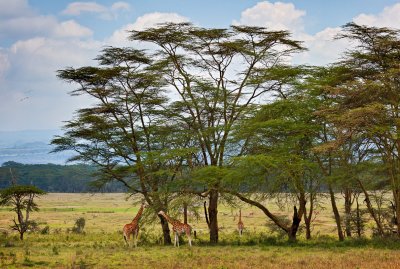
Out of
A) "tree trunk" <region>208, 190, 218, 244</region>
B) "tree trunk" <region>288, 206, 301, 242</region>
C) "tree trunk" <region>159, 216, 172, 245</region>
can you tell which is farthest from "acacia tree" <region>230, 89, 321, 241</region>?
"tree trunk" <region>159, 216, 172, 245</region>

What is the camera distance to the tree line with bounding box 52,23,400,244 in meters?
22.7

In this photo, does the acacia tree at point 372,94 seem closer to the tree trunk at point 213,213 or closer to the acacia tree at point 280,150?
the acacia tree at point 280,150

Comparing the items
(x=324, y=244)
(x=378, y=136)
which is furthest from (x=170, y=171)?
(x=378, y=136)

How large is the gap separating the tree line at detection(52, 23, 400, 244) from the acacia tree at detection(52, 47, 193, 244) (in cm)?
6

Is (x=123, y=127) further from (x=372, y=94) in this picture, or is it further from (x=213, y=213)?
(x=372, y=94)

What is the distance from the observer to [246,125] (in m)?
25.2

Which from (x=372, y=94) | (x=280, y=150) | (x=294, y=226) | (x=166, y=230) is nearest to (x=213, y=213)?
(x=166, y=230)

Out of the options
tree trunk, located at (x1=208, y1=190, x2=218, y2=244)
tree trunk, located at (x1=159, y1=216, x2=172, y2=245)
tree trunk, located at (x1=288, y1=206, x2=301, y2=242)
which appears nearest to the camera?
tree trunk, located at (x1=288, y1=206, x2=301, y2=242)

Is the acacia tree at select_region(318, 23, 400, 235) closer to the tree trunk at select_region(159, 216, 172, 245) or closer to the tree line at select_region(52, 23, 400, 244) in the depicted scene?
the tree line at select_region(52, 23, 400, 244)

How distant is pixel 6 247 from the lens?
2584 cm

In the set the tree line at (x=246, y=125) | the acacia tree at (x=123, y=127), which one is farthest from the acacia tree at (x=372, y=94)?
the acacia tree at (x=123, y=127)

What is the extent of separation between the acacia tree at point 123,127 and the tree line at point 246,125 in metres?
0.06

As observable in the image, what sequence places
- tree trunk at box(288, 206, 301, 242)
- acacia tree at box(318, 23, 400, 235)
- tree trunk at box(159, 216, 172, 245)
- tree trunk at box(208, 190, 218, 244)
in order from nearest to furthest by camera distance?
1. acacia tree at box(318, 23, 400, 235)
2. tree trunk at box(288, 206, 301, 242)
3. tree trunk at box(208, 190, 218, 244)
4. tree trunk at box(159, 216, 172, 245)

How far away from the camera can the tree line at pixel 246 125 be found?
74.5ft
